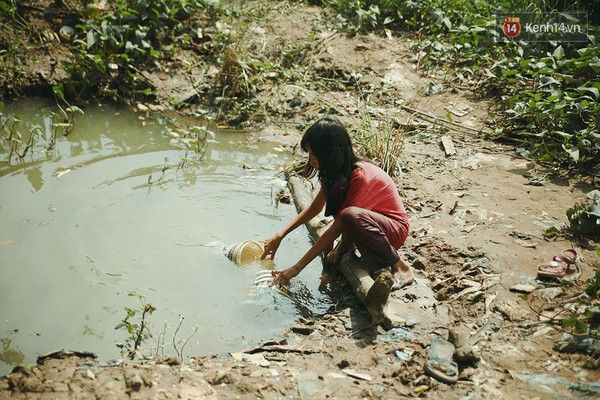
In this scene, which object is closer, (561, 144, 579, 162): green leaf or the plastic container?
the plastic container

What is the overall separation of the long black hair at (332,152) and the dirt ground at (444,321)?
2.49ft

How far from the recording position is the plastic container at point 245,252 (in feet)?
12.0

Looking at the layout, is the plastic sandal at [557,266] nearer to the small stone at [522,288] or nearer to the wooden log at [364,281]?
the small stone at [522,288]

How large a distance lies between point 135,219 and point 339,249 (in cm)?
170

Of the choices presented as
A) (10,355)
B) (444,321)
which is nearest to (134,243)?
(10,355)

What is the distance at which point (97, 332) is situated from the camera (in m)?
2.99

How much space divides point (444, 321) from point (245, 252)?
4.71 feet

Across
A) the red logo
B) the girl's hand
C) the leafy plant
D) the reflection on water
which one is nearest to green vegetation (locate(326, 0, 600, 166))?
the red logo

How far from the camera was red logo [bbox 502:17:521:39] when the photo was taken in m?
6.14

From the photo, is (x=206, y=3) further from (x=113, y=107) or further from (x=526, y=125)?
(x=526, y=125)

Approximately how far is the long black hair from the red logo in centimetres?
396

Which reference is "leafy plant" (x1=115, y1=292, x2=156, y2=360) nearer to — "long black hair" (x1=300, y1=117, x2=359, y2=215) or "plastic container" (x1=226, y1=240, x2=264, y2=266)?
"plastic container" (x1=226, y1=240, x2=264, y2=266)

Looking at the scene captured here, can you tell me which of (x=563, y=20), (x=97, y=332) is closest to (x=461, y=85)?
(x=563, y=20)

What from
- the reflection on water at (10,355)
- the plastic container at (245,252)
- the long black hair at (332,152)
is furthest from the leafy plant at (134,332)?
the long black hair at (332,152)
